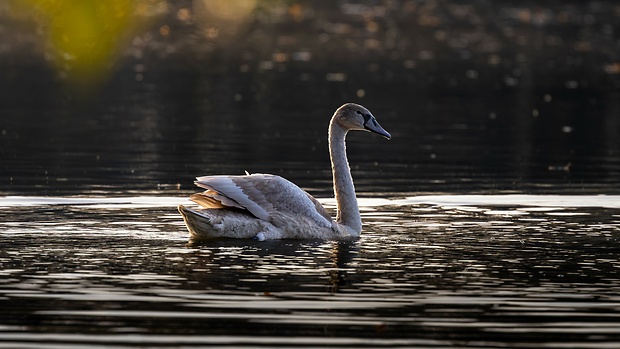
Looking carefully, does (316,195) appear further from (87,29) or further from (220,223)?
(87,29)

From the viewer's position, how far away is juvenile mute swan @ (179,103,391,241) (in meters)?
15.2

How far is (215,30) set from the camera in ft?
212

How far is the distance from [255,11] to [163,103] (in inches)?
1925

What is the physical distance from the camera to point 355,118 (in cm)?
1673

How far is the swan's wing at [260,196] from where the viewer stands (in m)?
15.4

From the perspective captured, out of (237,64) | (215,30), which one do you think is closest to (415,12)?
(215,30)

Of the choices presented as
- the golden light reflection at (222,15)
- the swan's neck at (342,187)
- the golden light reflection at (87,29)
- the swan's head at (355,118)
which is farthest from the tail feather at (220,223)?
the golden light reflection at (222,15)

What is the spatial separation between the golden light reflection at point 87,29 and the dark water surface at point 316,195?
76 centimetres

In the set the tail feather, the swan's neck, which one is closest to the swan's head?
the swan's neck

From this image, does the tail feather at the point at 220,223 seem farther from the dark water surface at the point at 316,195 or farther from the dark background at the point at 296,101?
the dark background at the point at 296,101

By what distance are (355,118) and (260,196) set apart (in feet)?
5.98

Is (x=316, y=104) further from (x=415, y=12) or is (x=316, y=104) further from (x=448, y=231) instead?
(x=415, y=12)

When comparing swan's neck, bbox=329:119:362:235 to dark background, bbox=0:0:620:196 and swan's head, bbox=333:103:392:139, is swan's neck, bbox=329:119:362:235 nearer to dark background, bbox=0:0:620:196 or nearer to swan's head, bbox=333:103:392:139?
swan's head, bbox=333:103:392:139

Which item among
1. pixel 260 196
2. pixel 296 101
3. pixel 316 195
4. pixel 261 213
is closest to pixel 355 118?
pixel 260 196
